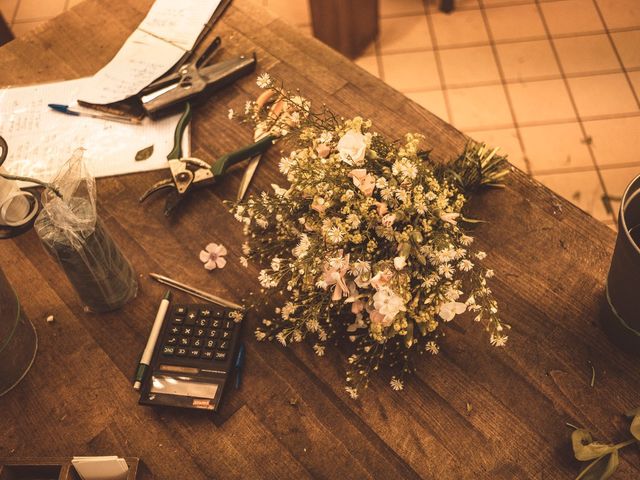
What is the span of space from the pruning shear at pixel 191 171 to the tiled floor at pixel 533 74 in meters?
1.25

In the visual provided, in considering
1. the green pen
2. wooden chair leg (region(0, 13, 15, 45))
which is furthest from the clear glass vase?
wooden chair leg (region(0, 13, 15, 45))

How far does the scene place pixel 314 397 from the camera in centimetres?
102

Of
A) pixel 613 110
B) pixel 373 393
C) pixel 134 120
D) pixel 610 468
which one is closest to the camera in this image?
pixel 610 468

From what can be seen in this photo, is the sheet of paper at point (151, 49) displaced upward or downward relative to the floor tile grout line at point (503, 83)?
upward

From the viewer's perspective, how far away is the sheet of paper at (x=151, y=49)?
4.50ft

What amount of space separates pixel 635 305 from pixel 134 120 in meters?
1.02

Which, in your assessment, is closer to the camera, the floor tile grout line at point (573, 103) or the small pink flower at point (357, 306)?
the small pink flower at point (357, 306)

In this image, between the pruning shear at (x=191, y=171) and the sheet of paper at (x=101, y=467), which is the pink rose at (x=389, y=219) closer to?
the pruning shear at (x=191, y=171)

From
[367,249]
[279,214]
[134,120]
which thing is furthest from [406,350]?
[134,120]

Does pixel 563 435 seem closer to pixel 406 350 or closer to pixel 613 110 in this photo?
pixel 406 350

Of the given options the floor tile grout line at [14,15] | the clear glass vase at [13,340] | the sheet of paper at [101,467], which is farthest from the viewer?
the floor tile grout line at [14,15]

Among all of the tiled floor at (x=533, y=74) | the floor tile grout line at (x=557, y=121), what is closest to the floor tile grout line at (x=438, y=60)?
the tiled floor at (x=533, y=74)

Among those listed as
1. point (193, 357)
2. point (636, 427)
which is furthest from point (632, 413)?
point (193, 357)

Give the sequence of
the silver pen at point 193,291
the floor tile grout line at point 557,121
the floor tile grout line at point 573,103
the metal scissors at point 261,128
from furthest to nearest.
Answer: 1. the floor tile grout line at point 557,121
2. the floor tile grout line at point 573,103
3. the metal scissors at point 261,128
4. the silver pen at point 193,291
